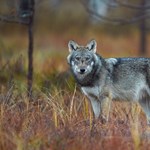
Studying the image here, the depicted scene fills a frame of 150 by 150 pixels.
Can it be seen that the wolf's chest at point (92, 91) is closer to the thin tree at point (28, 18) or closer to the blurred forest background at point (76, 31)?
the thin tree at point (28, 18)

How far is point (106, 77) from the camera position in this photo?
975 centimetres

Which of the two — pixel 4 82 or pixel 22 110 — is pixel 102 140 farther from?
pixel 4 82

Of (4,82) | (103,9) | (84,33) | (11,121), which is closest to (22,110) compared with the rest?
(11,121)

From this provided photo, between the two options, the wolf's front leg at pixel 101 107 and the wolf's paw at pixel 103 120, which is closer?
the wolf's paw at pixel 103 120

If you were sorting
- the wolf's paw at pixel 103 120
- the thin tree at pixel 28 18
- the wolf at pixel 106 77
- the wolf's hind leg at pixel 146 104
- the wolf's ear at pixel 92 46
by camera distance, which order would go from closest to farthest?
the wolf's paw at pixel 103 120
the wolf at pixel 106 77
the wolf's ear at pixel 92 46
the wolf's hind leg at pixel 146 104
the thin tree at pixel 28 18

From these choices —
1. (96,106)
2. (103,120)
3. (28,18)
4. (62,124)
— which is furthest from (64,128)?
(28,18)

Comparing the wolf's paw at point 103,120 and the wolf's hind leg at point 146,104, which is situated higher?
the wolf's hind leg at point 146,104

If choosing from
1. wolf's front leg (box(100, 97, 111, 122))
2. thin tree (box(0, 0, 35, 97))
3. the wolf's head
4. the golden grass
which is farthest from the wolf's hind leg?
thin tree (box(0, 0, 35, 97))

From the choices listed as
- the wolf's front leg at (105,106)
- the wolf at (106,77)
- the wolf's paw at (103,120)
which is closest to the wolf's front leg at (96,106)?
the wolf at (106,77)

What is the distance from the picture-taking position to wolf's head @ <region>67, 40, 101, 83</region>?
9461 millimetres

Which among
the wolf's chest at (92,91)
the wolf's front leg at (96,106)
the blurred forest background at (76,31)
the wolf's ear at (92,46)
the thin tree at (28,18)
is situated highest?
the blurred forest background at (76,31)

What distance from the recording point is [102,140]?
7719mm

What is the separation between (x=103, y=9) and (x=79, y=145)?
25310mm

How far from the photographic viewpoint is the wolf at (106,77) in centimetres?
956
